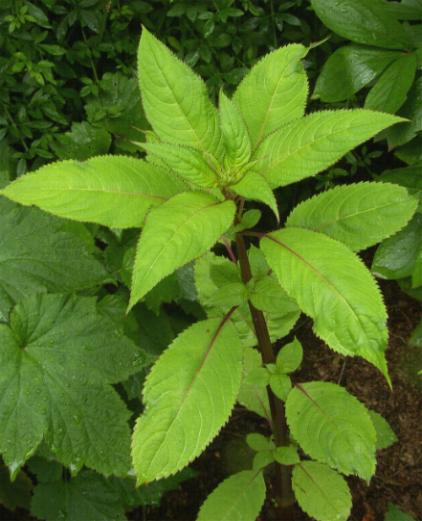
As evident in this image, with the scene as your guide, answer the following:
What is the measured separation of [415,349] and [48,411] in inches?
69.2

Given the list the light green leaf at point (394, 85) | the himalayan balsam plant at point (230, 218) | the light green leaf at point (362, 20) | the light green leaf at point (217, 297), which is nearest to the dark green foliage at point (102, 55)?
the light green leaf at point (362, 20)

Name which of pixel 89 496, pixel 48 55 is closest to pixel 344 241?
pixel 89 496

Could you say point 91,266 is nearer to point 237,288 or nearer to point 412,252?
point 237,288

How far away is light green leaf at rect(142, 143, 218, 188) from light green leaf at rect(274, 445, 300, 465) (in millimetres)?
1016

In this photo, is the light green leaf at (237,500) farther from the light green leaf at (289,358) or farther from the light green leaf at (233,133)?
the light green leaf at (233,133)

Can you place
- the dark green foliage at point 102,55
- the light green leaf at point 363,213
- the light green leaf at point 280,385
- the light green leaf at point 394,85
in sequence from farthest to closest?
1. the dark green foliage at point 102,55
2. the light green leaf at point 394,85
3. the light green leaf at point 280,385
4. the light green leaf at point 363,213

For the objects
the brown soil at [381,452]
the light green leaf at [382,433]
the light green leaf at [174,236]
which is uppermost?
the light green leaf at [174,236]

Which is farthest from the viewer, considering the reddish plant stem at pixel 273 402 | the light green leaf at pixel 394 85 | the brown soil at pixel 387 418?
the brown soil at pixel 387 418

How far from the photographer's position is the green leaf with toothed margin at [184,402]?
4.71ft

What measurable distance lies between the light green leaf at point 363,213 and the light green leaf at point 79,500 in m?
1.40

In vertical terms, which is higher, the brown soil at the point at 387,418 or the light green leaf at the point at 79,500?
the light green leaf at the point at 79,500

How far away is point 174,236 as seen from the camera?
1189 millimetres

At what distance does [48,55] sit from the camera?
2646 millimetres

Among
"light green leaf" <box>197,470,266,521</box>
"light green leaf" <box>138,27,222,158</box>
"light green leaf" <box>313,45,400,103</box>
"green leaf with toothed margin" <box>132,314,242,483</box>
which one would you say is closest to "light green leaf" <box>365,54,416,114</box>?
"light green leaf" <box>313,45,400,103</box>
